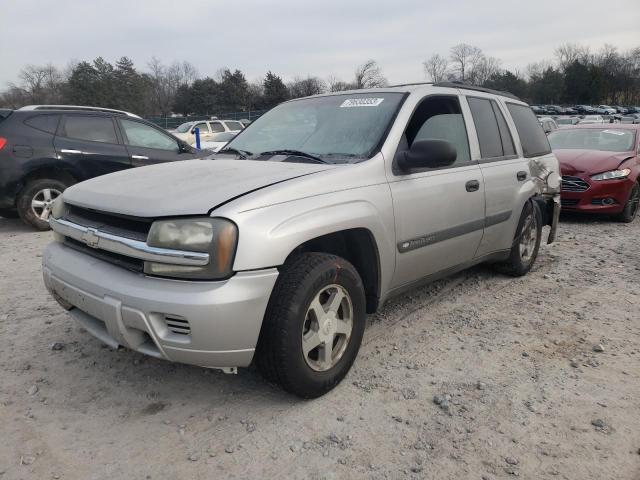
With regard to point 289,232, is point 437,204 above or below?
below

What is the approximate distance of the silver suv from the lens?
224 cm

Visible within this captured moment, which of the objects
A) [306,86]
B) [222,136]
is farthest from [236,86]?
[222,136]

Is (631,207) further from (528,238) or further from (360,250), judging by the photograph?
(360,250)

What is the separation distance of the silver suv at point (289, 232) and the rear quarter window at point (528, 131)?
77 cm

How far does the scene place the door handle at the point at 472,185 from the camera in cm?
360

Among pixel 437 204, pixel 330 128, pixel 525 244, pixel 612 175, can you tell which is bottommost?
pixel 525 244

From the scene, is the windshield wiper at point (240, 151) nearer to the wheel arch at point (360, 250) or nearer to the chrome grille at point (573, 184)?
the wheel arch at point (360, 250)

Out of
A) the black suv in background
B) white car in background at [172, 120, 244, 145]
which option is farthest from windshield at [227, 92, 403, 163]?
white car in background at [172, 120, 244, 145]

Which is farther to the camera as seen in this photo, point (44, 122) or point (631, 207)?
point (631, 207)

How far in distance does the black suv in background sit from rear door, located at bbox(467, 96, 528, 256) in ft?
11.3

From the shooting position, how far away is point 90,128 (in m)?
7.07

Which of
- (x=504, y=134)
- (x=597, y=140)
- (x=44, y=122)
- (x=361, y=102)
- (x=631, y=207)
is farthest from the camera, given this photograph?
(x=597, y=140)

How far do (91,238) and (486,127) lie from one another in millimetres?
3152

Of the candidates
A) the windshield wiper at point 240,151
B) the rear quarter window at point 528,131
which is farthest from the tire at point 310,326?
the rear quarter window at point 528,131
